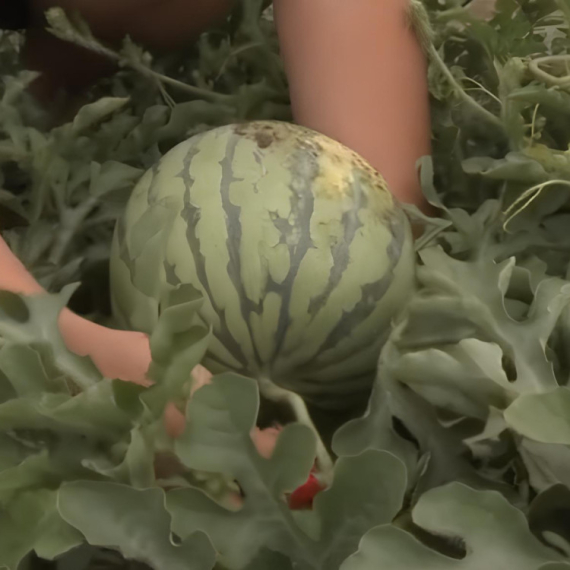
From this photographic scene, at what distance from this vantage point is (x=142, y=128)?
0.75m

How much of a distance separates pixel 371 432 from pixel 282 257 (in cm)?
14

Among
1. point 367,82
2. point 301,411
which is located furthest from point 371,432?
point 367,82

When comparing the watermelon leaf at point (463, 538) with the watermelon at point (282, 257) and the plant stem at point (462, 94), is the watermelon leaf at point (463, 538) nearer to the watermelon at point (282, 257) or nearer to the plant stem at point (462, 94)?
the watermelon at point (282, 257)

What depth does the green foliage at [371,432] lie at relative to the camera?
0.35 metres

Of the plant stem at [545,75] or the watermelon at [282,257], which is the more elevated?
the plant stem at [545,75]

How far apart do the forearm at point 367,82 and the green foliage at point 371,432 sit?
0.06 metres

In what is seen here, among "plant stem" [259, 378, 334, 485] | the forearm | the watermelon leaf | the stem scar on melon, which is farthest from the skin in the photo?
the watermelon leaf

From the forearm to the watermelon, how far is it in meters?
0.10

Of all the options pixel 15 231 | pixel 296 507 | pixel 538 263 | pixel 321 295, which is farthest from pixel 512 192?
pixel 15 231

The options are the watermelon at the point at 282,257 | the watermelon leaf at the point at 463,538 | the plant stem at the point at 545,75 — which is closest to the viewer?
the watermelon leaf at the point at 463,538

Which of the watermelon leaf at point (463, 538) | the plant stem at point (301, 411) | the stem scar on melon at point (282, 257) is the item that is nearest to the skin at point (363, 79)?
the stem scar on melon at point (282, 257)

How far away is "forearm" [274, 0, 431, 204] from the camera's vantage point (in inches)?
25.9

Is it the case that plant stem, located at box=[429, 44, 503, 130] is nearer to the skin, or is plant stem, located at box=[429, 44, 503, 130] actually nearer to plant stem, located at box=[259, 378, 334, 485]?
the skin

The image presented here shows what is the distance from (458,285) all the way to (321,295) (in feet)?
0.32
